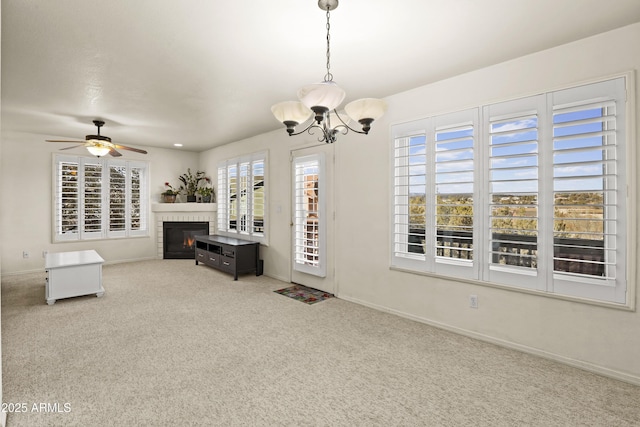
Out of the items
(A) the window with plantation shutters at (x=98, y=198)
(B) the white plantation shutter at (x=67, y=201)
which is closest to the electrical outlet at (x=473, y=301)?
(A) the window with plantation shutters at (x=98, y=198)

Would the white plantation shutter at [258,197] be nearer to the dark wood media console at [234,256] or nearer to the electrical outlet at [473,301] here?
the dark wood media console at [234,256]

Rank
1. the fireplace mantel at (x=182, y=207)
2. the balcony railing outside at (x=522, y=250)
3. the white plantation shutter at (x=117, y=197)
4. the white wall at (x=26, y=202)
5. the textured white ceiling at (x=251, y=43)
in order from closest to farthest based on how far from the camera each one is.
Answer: the textured white ceiling at (x=251, y=43) → the balcony railing outside at (x=522, y=250) → the white wall at (x=26, y=202) → the white plantation shutter at (x=117, y=197) → the fireplace mantel at (x=182, y=207)

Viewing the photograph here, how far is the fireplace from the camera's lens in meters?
7.20

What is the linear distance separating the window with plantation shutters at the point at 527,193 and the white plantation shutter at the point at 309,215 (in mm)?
1349

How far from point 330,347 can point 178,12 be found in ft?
9.49

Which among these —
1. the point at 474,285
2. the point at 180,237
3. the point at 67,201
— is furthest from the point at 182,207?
the point at 474,285

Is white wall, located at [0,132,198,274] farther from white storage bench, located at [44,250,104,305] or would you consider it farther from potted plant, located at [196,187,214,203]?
potted plant, located at [196,187,214,203]

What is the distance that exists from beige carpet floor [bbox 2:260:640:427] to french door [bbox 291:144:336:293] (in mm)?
949

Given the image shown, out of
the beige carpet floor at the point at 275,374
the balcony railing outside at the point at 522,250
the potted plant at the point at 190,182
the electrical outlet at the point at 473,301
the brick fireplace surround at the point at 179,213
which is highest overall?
the potted plant at the point at 190,182

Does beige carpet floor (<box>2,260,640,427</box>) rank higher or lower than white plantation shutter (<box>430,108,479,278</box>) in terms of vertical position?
lower

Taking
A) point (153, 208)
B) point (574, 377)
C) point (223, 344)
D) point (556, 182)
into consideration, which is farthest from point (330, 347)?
point (153, 208)

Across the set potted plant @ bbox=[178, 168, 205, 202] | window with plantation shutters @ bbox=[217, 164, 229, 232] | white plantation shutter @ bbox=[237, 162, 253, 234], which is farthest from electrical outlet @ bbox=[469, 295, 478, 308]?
potted plant @ bbox=[178, 168, 205, 202]

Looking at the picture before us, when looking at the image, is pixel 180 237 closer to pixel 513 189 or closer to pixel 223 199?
pixel 223 199

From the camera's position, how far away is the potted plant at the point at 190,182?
743 centimetres
